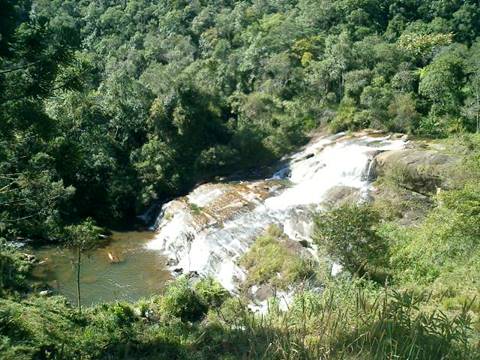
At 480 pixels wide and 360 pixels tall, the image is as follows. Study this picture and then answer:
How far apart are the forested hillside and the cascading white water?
8.31 ft

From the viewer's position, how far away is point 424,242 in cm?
1123

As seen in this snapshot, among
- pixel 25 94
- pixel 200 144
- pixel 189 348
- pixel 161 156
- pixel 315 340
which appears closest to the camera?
pixel 315 340

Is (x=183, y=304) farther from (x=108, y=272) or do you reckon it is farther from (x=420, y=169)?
(x=420, y=169)

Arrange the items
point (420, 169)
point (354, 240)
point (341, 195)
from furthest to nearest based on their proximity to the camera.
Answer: point (341, 195) → point (420, 169) → point (354, 240)

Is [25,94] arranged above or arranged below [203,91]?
above

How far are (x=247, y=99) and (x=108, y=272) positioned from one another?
1447 cm

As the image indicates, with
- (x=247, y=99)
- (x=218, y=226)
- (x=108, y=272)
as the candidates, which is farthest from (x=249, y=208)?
(x=247, y=99)

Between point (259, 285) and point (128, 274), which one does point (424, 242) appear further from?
point (128, 274)

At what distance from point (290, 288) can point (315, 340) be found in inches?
349

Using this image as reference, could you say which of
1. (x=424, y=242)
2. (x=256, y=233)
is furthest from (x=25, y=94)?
(x=256, y=233)

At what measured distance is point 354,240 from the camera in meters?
11.0

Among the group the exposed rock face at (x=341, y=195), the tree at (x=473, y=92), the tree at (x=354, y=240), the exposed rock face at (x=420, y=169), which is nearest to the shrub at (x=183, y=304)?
the tree at (x=354, y=240)

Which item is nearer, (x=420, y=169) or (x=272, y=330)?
(x=272, y=330)

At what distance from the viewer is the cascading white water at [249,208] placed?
603 inches
